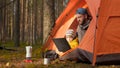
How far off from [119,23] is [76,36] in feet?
4.98

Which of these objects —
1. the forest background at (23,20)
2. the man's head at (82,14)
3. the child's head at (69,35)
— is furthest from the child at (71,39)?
the forest background at (23,20)

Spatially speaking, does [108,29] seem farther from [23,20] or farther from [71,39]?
[23,20]

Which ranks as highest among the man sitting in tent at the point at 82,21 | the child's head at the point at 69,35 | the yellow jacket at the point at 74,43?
the man sitting in tent at the point at 82,21

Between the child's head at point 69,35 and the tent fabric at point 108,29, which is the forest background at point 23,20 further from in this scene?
the tent fabric at point 108,29

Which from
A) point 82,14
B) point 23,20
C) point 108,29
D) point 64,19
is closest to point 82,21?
point 82,14

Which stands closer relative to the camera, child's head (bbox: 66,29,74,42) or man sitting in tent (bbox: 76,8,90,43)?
man sitting in tent (bbox: 76,8,90,43)

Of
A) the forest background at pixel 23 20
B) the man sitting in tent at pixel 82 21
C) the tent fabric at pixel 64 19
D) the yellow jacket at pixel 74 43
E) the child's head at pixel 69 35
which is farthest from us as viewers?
the forest background at pixel 23 20

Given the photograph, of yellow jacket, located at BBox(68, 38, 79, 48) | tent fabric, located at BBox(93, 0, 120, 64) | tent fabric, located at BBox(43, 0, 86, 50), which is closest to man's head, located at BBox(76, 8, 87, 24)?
yellow jacket, located at BBox(68, 38, 79, 48)

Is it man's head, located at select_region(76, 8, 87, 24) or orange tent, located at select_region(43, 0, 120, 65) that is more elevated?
man's head, located at select_region(76, 8, 87, 24)

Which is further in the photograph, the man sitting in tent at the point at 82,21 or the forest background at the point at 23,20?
the forest background at the point at 23,20

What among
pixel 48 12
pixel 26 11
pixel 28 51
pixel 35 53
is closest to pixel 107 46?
pixel 28 51

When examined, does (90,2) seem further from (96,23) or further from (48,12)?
(48,12)

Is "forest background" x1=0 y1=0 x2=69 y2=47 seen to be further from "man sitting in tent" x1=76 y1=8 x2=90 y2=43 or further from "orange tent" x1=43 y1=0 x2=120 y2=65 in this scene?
"orange tent" x1=43 y1=0 x2=120 y2=65

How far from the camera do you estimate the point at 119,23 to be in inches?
287
